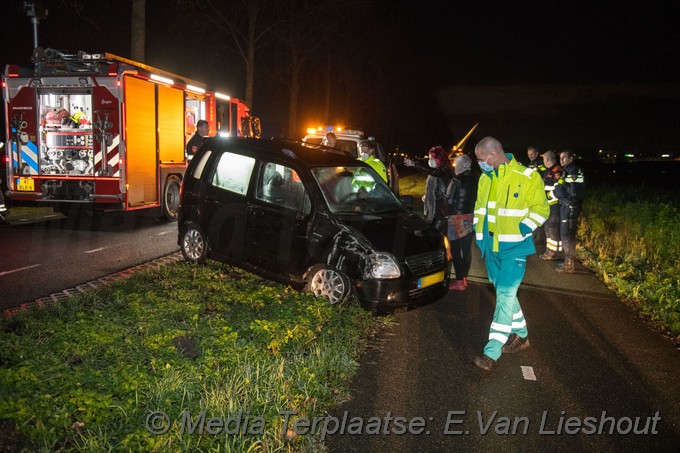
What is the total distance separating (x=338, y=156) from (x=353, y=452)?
4403 millimetres

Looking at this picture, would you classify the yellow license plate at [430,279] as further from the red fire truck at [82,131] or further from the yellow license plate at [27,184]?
the yellow license plate at [27,184]

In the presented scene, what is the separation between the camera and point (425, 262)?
615 centimetres

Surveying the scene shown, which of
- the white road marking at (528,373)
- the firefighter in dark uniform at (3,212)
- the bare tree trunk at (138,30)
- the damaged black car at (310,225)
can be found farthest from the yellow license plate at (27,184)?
the white road marking at (528,373)

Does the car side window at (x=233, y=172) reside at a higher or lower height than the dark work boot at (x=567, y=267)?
higher

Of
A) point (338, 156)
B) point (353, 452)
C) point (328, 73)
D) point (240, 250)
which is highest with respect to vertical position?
point (328, 73)

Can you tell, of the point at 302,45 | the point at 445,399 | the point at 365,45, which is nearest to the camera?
the point at 445,399

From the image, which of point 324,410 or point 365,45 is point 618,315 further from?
point 365,45

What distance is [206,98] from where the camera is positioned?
15.0 m

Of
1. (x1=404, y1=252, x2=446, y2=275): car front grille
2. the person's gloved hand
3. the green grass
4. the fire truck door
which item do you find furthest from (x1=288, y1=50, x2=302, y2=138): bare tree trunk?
the person's gloved hand

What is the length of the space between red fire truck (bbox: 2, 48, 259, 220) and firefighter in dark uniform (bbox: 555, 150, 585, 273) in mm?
8214

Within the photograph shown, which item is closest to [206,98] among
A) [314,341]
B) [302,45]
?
[314,341]

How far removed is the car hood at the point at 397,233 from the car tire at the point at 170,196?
7693 mm

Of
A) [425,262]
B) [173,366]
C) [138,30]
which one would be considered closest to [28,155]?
[138,30]

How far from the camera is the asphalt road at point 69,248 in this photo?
7.23 m
